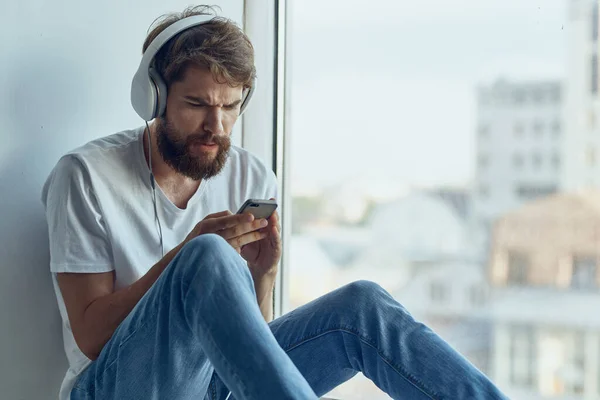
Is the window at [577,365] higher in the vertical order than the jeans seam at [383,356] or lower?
lower

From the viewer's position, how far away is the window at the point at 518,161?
1.80m

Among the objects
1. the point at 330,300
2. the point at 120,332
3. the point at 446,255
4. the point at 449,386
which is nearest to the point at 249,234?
the point at 330,300

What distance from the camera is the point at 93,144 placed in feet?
4.73

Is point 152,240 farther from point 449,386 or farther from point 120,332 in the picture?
point 449,386

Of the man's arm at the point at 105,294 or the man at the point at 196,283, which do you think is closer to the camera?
the man at the point at 196,283

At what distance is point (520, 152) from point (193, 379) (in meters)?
0.97

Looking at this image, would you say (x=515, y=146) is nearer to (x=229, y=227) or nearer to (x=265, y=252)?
(x=265, y=252)

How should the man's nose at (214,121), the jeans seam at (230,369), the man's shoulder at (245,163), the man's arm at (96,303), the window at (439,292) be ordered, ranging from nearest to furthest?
the jeans seam at (230,369) → the man's arm at (96,303) → the man's nose at (214,121) → the man's shoulder at (245,163) → the window at (439,292)

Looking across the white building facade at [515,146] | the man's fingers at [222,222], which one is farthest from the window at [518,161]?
the man's fingers at [222,222]

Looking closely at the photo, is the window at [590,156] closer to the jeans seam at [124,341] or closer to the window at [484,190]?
the window at [484,190]

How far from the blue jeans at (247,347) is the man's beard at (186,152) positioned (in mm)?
340

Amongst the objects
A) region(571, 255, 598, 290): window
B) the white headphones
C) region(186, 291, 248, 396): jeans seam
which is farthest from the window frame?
region(186, 291, 248, 396): jeans seam

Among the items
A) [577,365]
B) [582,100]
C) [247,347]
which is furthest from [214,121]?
[577,365]

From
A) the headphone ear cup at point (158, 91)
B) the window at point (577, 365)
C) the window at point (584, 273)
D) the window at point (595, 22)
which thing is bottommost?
the window at point (577, 365)
